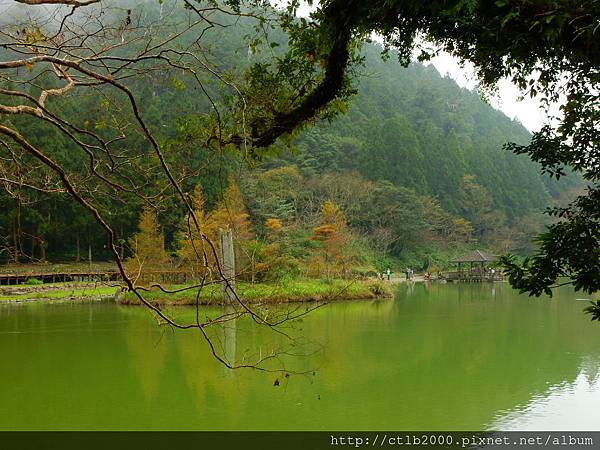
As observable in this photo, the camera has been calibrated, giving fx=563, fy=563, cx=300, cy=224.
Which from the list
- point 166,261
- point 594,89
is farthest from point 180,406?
point 166,261

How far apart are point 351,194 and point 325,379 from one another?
21075 mm

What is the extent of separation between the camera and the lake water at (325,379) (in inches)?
150

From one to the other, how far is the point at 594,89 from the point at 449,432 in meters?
2.23

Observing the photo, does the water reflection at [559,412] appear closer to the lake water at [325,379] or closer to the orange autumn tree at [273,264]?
the lake water at [325,379]

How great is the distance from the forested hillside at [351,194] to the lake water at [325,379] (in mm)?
6356

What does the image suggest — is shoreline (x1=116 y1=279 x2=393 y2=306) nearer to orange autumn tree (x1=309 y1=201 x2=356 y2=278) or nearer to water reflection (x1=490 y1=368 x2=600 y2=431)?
orange autumn tree (x1=309 y1=201 x2=356 y2=278)

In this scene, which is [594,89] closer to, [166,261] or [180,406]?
[180,406]

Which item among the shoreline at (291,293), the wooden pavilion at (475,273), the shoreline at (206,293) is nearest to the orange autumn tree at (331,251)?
the shoreline at (206,293)

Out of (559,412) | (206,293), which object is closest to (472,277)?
(206,293)

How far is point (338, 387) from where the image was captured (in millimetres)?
4652

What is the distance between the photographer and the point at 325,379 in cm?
496

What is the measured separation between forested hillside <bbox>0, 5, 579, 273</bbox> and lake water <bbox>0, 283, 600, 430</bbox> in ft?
20.9

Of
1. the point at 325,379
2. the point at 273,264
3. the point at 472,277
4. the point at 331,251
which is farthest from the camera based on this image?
the point at 472,277

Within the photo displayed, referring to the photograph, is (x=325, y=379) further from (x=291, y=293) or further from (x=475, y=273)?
(x=475, y=273)
